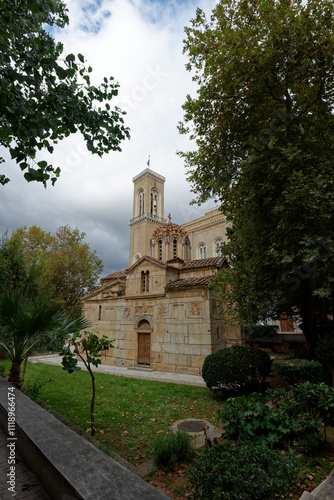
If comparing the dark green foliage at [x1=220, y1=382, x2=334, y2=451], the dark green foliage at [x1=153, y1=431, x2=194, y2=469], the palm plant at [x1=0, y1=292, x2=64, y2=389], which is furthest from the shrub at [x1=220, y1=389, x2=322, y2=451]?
the palm plant at [x1=0, y1=292, x2=64, y2=389]

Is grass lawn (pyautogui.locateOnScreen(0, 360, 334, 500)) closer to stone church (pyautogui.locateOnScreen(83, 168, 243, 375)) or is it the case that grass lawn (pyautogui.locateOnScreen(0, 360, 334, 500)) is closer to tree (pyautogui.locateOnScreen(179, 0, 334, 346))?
A: stone church (pyautogui.locateOnScreen(83, 168, 243, 375))

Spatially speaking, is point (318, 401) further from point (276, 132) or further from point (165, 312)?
point (165, 312)

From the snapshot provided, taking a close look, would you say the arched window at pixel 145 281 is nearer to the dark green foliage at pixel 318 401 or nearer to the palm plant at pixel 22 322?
the palm plant at pixel 22 322

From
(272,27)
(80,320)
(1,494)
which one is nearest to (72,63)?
(80,320)

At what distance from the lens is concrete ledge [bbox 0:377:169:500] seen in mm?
1836

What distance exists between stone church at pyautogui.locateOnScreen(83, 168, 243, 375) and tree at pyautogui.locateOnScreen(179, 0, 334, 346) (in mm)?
2620

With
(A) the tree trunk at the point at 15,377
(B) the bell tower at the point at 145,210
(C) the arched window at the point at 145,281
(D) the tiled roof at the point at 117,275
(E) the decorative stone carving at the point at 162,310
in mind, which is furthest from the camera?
(B) the bell tower at the point at 145,210

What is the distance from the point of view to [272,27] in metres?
7.55

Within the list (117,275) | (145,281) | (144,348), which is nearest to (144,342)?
(144,348)

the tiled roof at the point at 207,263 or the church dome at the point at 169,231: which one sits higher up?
the church dome at the point at 169,231

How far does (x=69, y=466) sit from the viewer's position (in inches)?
85.4

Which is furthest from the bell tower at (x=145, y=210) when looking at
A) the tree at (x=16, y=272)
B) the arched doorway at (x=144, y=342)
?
the arched doorway at (x=144, y=342)

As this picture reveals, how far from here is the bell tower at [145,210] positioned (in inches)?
1518

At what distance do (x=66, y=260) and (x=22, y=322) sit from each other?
24.3 meters
